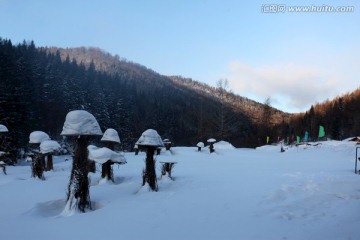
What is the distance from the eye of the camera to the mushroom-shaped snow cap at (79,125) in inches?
315

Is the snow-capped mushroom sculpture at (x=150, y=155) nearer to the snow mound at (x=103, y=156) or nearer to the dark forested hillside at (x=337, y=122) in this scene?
the snow mound at (x=103, y=156)

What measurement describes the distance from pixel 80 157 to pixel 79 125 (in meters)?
0.96

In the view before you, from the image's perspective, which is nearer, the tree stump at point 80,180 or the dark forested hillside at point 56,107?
the tree stump at point 80,180

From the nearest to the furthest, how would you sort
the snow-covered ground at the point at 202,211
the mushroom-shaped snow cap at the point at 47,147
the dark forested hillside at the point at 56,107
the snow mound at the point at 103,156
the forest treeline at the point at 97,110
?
the snow-covered ground at the point at 202,211 < the snow mound at the point at 103,156 < the mushroom-shaped snow cap at the point at 47,147 < the dark forested hillside at the point at 56,107 < the forest treeline at the point at 97,110

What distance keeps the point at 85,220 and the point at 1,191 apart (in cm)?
524

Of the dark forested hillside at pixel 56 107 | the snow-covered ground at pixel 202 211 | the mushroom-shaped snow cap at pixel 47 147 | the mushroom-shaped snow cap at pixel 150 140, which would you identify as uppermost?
the dark forested hillside at pixel 56 107

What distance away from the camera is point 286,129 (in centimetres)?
10138

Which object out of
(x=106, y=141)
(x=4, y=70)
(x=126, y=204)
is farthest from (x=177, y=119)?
(x=126, y=204)

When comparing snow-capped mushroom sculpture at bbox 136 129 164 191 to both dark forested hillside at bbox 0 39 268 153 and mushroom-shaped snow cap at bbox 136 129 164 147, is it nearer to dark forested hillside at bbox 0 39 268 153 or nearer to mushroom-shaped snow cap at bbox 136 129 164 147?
mushroom-shaped snow cap at bbox 136 129 164 147

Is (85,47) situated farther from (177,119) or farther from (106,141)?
(106,141)

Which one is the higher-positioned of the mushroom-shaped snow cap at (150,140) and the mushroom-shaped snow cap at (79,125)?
the mushroom-shaped snow cap at (79,125)

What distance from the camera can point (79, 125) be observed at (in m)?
8.10

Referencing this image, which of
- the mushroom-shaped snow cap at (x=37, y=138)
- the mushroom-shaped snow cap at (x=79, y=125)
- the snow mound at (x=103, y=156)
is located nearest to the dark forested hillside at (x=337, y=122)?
the mushroom-shaped snow cap at (x=37, y=138)

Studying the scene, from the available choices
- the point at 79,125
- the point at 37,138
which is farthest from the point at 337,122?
the point at 79,125
